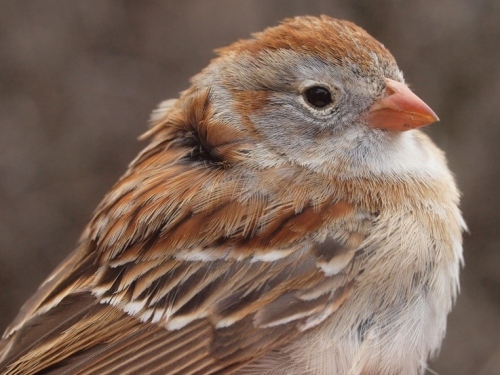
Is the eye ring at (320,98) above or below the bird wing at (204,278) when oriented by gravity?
above

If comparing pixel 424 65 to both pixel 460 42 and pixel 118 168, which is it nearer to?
pixel 460 42

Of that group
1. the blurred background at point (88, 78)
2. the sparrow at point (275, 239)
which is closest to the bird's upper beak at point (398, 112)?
the sparrow at point (275, 239)

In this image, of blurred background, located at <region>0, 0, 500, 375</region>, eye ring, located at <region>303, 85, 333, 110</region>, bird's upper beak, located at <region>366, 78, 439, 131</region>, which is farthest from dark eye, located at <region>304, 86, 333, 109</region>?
blurred background, located at <region>0, 0, 500, 375</region>

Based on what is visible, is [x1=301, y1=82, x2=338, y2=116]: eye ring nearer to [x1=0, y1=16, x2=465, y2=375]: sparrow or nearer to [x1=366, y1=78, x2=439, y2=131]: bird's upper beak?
[x1=0, y1=16, x2=465, y2=375]: sparrow

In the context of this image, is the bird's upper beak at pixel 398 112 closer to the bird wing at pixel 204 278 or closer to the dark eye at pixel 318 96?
the dark eye at pixel 318 96

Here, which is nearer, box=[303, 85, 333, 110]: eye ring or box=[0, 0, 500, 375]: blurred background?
box=[303, 85, 333, 110]: eye ring

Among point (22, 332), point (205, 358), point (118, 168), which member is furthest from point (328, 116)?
point (118, 168)

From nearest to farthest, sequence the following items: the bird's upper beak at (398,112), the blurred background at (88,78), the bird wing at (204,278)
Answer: the bird wing at (204,278) < the bird's upper beak at (398,112) < the blurred background at (88,78)

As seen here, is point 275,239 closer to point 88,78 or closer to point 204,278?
point 204,278

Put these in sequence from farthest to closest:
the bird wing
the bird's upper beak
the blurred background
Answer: the blurred background
the bird's upper beak
the bird wing
